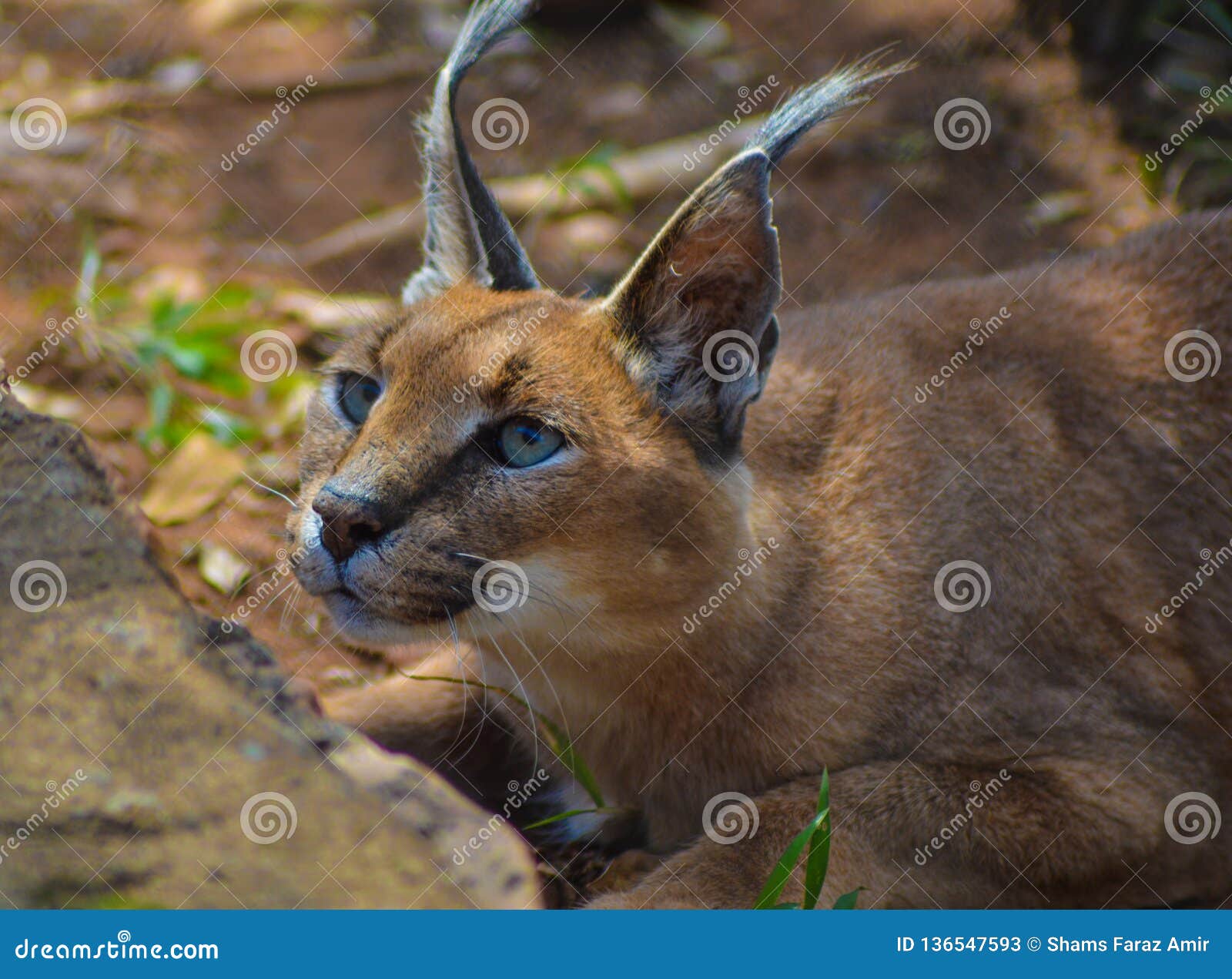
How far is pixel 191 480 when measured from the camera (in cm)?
580

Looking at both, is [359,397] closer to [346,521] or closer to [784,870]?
[346,521]

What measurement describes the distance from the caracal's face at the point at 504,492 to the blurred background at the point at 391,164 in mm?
1720

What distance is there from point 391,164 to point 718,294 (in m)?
4.60

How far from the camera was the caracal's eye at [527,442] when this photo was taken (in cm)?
374

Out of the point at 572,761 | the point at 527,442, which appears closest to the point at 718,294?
the point at 527,442

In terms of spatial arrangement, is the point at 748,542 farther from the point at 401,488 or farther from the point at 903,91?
the point at 903,91

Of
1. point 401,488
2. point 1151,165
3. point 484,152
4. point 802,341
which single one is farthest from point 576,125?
point 401,488

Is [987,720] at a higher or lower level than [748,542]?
lower

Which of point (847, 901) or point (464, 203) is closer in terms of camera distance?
point (847, 901)

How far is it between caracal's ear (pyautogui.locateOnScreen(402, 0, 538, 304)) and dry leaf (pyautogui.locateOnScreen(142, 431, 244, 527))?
170 centimetres

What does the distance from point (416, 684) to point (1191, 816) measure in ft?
8.78

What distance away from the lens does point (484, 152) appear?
26.0ft

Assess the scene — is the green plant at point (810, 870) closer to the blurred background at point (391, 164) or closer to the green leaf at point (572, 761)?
the green leaf at point (572, 761)

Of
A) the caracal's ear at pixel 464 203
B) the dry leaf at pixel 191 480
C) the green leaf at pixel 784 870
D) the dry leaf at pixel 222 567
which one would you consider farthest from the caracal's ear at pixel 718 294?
the dry leaf at pixel 191 480
